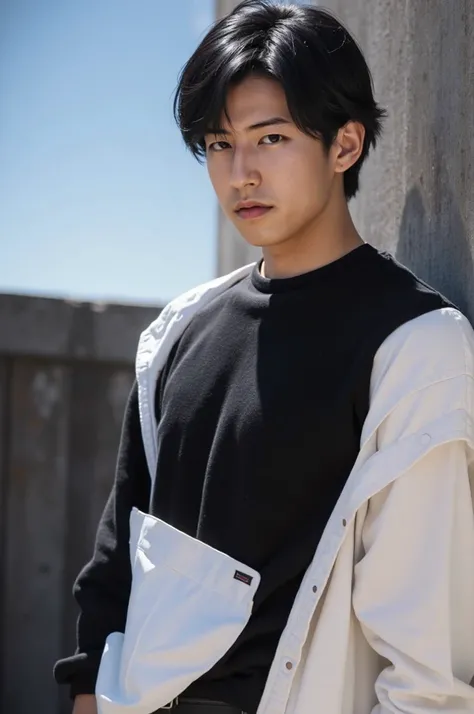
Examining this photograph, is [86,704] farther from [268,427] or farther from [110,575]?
[268,427]

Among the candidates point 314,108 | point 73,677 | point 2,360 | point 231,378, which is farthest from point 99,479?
point 314,108

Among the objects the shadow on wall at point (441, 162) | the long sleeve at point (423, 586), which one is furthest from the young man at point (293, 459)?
the shadow on wall at point (441, 162)

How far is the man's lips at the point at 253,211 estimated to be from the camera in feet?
6.46

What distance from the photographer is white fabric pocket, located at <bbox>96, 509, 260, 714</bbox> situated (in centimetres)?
185

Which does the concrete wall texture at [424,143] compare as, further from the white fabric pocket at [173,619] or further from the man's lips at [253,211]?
the white fabric pocket at [173,619]

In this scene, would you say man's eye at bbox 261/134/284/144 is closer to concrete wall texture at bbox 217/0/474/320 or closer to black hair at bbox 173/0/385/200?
black hair at bbox 173/0/385/200

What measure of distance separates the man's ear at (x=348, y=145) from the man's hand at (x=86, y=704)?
122cm

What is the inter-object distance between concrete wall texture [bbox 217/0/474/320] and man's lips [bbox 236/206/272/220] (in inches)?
15.3

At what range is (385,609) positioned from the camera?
170 cm

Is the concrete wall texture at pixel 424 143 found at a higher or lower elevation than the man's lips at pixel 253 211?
higher

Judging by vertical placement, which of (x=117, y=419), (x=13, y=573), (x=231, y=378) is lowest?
(x=13, y=573)

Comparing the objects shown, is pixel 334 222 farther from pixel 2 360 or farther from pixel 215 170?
pixel 2 360

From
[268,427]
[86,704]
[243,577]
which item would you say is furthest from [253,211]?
[86,704]

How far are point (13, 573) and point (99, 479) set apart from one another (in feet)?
1.27
